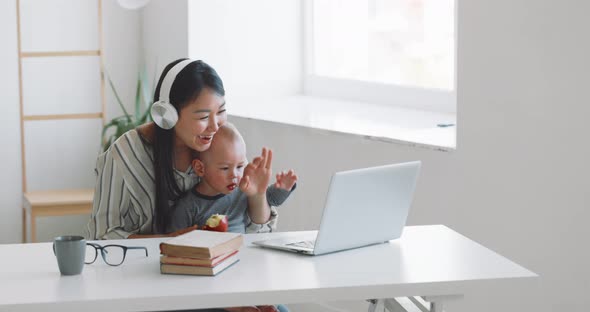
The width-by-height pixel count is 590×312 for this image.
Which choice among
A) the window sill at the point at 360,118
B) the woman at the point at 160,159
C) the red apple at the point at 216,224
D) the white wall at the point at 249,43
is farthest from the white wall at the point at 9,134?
the red apple at the point at 216,224

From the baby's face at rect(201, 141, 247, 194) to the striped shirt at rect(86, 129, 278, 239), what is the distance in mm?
78

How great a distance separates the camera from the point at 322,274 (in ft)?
7.18

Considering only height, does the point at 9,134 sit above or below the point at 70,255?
above

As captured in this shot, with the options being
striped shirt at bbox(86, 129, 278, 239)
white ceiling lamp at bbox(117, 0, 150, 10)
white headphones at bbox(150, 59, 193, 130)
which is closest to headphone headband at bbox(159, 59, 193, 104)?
white headphones at bbox(150, 59, 193, 130)

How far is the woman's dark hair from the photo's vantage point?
102 inches

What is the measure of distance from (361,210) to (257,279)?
1.16 ft

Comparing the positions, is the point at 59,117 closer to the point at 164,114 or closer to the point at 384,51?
the point at 384,51

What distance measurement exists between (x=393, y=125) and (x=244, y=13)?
3.80ft

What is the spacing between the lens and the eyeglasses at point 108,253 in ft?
7.51

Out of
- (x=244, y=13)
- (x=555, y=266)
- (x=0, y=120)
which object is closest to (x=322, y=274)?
(x=555, y=266)

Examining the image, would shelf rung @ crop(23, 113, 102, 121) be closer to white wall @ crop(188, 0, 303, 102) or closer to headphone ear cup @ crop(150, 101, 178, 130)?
white wall @ crop(188, 0, 303, 102)

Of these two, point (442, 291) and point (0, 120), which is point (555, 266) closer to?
point (442, 291)

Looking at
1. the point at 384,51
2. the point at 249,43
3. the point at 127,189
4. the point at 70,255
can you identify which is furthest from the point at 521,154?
the point at 249,43

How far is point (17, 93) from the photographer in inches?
192
